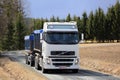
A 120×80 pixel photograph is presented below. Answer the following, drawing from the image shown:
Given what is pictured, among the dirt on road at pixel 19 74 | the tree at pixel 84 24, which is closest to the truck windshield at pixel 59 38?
the dirt on road at pixel 19 74

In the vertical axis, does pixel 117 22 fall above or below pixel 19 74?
above

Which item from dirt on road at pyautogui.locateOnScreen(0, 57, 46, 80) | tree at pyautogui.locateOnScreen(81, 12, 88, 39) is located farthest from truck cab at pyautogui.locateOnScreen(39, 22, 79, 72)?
tree at pyautogui.locateOnScreen(81, 12, 88, 39)

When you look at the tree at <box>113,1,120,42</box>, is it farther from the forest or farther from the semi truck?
the semi truck

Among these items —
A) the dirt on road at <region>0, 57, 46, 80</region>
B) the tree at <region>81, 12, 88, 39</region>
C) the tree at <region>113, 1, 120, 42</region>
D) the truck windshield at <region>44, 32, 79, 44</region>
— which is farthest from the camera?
the tree at <region>81, 12, 88, 39</region>

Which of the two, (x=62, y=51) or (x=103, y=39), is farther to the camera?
(x=103, y=39)

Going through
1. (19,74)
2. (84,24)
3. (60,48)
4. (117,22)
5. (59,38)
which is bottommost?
(19,74)

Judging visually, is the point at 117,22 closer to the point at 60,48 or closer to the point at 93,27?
the point at 93,27

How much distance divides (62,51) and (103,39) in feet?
252

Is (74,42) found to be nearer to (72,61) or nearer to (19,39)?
(72,61)

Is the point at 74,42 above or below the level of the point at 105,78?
above

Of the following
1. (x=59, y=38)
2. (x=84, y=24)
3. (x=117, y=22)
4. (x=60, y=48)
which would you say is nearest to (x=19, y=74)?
(x=60, y=48)

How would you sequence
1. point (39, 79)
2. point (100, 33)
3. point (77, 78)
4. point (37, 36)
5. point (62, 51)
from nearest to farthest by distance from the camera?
point (39, 79) → point (77, 78) → point (62, 51) → point (37, 36) → point (100, 33)

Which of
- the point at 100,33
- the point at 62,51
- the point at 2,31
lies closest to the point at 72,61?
the point at 62,51

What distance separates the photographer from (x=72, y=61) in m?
29.4
